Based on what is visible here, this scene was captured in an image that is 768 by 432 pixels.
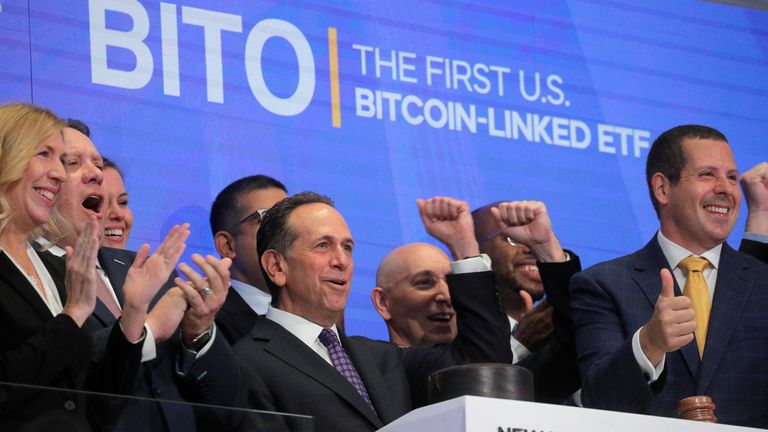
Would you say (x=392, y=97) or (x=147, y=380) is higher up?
(x=392, y=97)

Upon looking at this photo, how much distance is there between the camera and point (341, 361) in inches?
142

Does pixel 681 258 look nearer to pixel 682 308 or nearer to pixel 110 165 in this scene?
pixel 682 308

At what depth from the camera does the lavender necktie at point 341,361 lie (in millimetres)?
3545

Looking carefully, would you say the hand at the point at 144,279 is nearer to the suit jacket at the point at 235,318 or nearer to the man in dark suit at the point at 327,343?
the man in dark suit at the point at 327,343

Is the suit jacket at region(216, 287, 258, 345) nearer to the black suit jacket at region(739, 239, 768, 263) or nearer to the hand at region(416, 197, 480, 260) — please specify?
the hand at region(416, 197, 480, 260)

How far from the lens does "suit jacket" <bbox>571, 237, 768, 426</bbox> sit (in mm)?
3547

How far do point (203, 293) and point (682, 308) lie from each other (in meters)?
1.08

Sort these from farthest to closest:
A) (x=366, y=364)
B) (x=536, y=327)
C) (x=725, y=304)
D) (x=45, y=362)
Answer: (x=536, y=327)
(x=725, y=304)
(x=366, y=364)
(x=45, y=362)

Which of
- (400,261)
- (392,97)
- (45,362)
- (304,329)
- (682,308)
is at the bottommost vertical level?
(45,362)

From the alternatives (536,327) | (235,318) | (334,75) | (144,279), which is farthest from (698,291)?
(334,75)

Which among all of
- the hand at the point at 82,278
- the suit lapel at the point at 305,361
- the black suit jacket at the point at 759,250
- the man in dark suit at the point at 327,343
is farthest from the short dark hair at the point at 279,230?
the black suit jacket at the point at 759,250

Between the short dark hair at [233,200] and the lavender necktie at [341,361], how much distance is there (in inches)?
32.5

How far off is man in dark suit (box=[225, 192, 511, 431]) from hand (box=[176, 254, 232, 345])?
149 millimetres

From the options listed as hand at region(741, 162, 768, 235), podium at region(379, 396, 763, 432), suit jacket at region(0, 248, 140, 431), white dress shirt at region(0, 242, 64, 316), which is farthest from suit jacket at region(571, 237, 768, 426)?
white dress shirt at region(0, 242, 64, 316)
